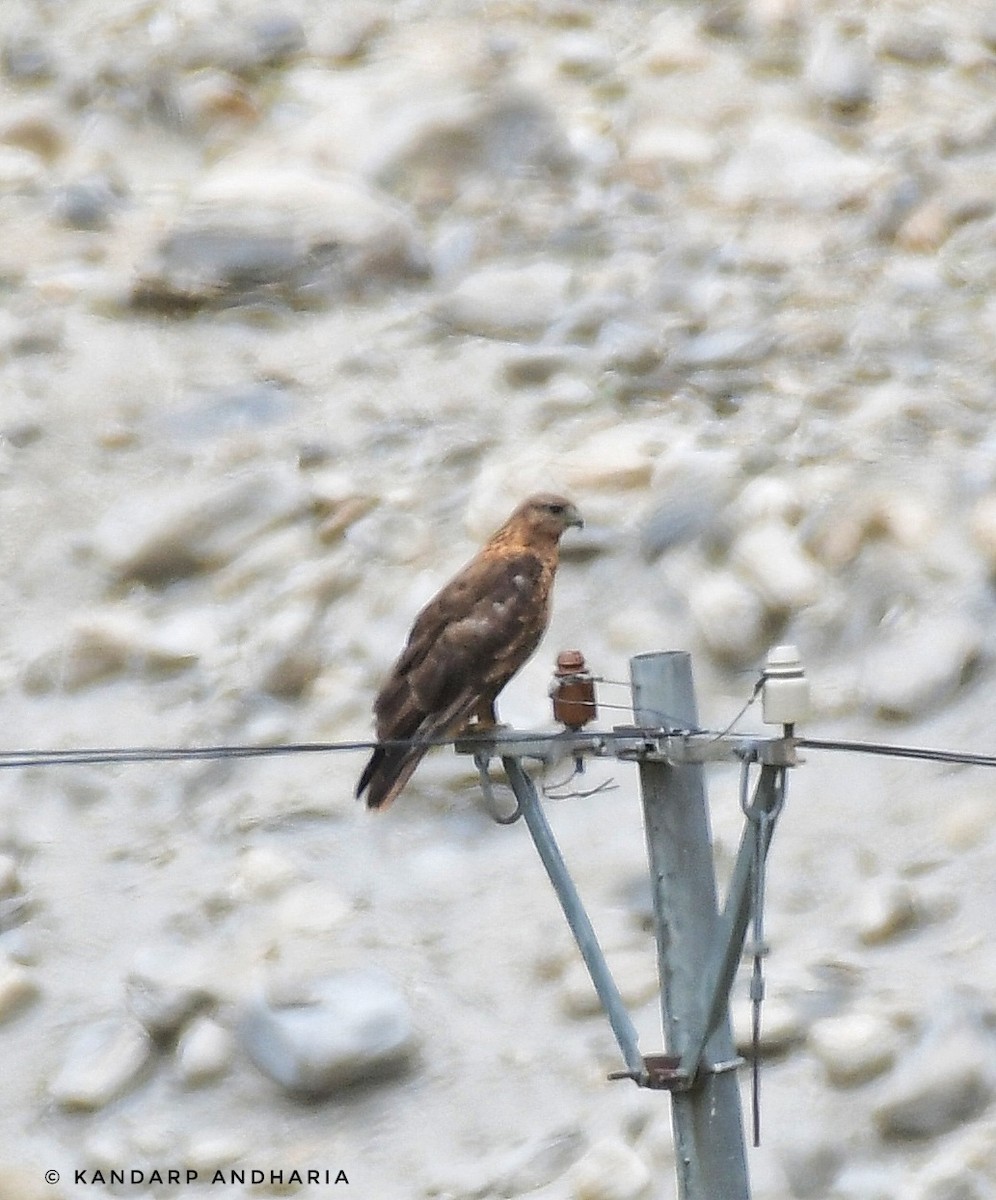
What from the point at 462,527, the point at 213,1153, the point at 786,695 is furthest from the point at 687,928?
the point at 462,527

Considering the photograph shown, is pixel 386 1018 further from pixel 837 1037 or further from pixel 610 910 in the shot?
pixel 837 1037

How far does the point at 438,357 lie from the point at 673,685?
842 centimetres

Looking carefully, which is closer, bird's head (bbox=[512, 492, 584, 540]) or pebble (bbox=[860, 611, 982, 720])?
bird's head (bbox=[512, 492, 584, 540])

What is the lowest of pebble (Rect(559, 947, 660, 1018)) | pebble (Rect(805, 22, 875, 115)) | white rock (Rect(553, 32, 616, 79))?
pebble (Rect(559, 947, 660, 1018))

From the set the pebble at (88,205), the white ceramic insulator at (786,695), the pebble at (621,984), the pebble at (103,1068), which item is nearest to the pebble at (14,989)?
the pebble at (103,1068)

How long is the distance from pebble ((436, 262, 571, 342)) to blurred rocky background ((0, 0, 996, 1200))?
3 centimetres

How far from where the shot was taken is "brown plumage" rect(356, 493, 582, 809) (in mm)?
6641

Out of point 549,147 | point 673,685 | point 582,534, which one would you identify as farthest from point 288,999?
point 549,147

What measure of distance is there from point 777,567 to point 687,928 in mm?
5539

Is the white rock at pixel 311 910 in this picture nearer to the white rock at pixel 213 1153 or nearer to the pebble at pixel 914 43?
the white rock at pixel 213 1153

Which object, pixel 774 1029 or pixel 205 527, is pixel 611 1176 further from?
pixel 205 527

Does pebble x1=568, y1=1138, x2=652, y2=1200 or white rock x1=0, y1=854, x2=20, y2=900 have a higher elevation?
white rock x1=0, y1=854, x2=20, y2=900

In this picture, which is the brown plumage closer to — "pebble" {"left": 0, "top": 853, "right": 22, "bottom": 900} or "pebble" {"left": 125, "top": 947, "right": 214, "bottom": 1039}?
"pebble" {"left": 125, "top": 947, "right": 214, "bottom": 1039}

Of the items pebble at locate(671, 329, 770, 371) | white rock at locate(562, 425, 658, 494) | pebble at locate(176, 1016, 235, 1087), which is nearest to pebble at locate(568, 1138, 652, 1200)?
pebble at locate(176, 1016, 235, 1087)
